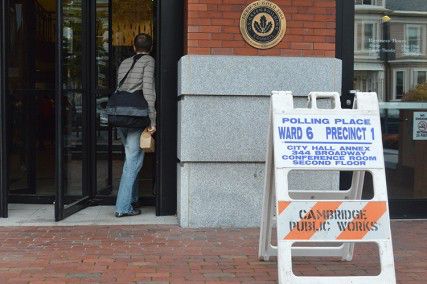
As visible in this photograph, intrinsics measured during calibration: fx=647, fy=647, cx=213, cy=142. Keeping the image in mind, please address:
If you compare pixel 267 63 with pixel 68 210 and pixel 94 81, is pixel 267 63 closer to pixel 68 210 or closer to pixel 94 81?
pixel 94 81

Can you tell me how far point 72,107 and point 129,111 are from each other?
883mm

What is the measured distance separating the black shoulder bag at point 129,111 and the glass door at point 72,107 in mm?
582

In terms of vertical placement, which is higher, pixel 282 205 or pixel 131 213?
pixel 282 205

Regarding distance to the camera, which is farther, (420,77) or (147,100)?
(420,77)

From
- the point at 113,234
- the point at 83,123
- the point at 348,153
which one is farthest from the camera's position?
the point at 83,123

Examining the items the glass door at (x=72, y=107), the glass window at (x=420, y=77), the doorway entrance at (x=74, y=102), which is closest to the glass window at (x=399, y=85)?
the glass window at (x=420, y=77)

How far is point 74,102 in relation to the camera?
25.0ft

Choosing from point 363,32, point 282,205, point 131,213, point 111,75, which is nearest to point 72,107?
point 111,75

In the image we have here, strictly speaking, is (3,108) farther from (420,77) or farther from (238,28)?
(420,77)

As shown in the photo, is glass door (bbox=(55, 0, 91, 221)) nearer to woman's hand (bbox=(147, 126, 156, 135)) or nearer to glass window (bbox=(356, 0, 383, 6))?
woman's hand (bbox=(147, 126, 156, 135))

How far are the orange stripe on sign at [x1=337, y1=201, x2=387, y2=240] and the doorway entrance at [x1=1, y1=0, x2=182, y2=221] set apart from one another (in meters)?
2.89

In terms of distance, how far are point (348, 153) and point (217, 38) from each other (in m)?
2.43

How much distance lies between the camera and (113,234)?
6.58 metres

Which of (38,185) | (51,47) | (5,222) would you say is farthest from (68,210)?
(51,47)
